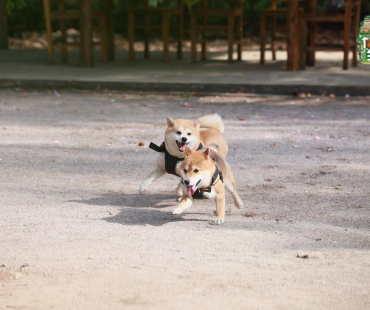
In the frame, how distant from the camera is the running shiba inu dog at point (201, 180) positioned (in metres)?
4.09

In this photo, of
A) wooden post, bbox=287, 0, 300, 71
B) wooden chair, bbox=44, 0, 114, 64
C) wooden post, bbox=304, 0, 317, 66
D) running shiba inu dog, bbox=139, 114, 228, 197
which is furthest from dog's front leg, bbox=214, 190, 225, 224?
wooden post, bbox=304, 0, 317, 66

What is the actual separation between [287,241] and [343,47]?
7.25 m

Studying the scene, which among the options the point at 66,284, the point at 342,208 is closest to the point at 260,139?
the point at 342,208

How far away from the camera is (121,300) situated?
10.1 feet

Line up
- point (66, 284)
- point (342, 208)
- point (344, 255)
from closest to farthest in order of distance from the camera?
point (66, 284), point (344, 255), point (342, 208)

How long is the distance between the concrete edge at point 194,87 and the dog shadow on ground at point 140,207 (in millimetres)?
4763

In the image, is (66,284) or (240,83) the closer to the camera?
(66,284)

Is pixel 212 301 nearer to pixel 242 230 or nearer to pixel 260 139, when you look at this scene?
pixel 242 230

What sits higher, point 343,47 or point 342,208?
point 343,47

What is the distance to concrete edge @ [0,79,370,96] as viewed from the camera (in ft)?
30.5

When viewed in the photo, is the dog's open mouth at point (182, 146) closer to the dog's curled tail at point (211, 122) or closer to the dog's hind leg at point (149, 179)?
the dog's hind leg at point (149, 179)

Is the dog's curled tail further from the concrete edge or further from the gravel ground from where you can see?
the concrete edge

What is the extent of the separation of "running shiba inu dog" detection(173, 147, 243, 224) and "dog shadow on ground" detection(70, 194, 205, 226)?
0.22 metres

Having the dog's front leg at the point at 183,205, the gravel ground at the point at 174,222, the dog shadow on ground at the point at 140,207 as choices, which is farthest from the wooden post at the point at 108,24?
the dog's front leg at the point at 183,205
